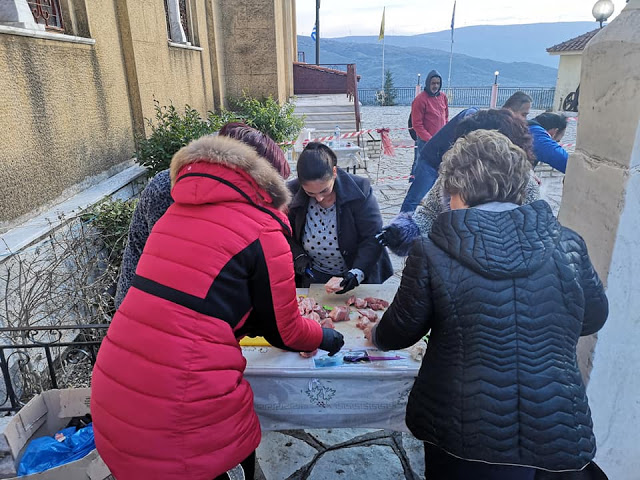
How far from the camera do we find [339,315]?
7.56ft

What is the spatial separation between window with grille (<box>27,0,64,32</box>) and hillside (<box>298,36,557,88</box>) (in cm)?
10548

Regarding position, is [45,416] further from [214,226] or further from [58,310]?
[214,226]

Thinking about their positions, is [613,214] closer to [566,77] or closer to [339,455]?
[339,455]

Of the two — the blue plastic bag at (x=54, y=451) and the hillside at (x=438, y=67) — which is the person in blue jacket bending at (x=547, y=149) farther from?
the hillside at (x=438, y=67)

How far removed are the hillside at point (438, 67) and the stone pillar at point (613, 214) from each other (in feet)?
354

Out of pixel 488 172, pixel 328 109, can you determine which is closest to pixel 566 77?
pixel 328 109

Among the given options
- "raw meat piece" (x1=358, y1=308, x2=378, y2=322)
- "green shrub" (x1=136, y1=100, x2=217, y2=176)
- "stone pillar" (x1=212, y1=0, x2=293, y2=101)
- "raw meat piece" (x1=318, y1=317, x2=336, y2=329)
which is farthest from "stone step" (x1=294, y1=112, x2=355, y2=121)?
"raw meat piece" (x1=318, y1=317, x2=336, y2=329)

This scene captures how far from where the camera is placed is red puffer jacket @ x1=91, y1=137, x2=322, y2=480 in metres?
1.40

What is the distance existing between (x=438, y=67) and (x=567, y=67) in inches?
3970

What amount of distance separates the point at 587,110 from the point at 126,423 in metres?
2.14

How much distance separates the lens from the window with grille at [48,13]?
4.33m

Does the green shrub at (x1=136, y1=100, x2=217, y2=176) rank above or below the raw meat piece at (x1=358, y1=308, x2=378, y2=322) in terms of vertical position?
above

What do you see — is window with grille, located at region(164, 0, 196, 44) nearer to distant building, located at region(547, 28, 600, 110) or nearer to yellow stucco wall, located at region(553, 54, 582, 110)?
distant building, located at region(547, 28, 600, 110)

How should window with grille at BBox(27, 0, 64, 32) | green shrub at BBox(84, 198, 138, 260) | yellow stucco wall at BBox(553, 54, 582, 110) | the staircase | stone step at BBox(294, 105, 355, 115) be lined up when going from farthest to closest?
yellow stucco wall at BBox(553, 54, 582, 110) < stone step at BBox(294, 105, 355, 115) < the staircase < window with grille at BBox(27, 0, 64, 32) < green shrub at BBox(84, 198, 138, 260)
